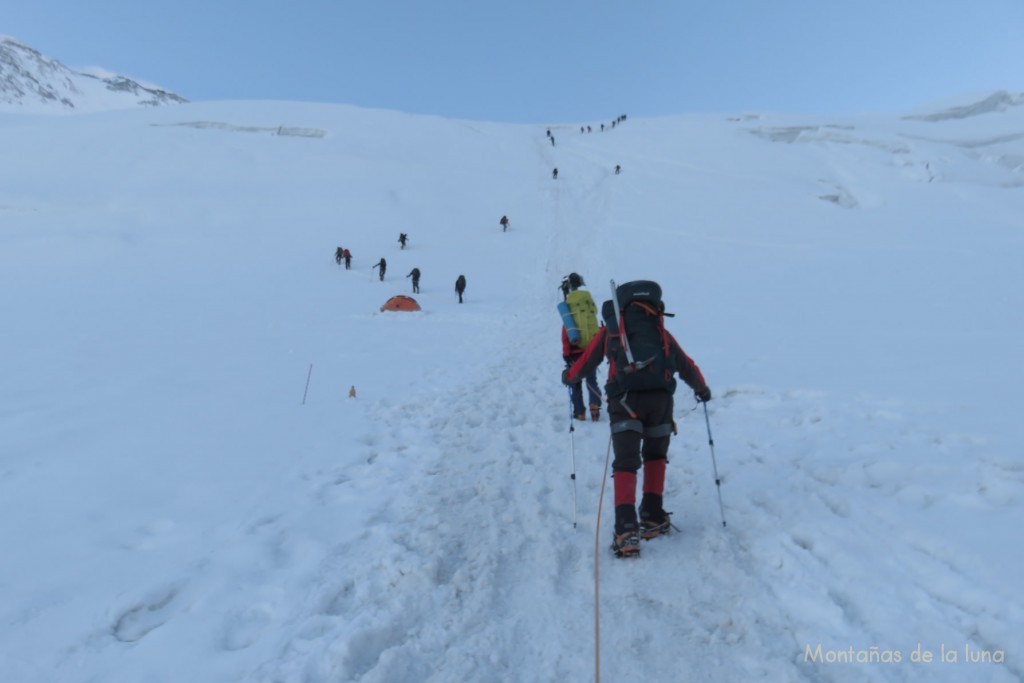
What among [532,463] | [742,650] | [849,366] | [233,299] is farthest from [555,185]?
[742,650]

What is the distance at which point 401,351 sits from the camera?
39.3 ft

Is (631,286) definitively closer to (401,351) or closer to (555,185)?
(401,351)

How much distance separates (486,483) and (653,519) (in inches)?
71.1

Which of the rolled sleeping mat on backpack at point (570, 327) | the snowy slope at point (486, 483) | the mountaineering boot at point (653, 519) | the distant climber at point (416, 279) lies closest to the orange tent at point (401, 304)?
the snowy slope at point (486, 483)

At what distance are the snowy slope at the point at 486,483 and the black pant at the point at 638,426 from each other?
2.46 feet

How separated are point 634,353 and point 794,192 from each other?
33745 millimetres

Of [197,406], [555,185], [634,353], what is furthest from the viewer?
[555,185]

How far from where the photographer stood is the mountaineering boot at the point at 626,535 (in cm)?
401

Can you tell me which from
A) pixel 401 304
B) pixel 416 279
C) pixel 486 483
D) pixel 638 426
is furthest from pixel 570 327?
pixel 416 279

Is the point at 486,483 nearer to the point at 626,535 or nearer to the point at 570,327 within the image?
the point at 626,535

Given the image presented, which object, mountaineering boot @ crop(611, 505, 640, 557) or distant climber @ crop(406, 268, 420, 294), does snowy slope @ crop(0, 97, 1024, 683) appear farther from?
distant climber @ crop(406, 268, 420, 294)

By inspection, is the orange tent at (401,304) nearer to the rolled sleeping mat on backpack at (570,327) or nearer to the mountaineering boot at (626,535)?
the rolled sleeping mat on backpack at (570,327)

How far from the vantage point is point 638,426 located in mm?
4160

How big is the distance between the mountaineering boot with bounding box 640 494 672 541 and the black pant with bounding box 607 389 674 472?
1.22ft
